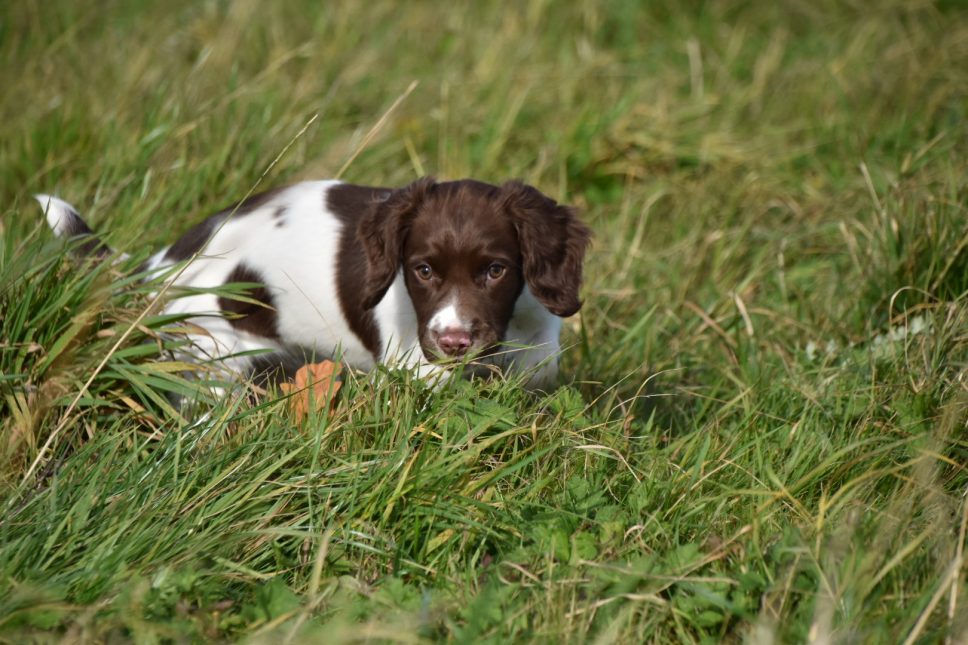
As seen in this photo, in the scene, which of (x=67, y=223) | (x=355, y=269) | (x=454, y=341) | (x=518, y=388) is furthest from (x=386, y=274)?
(x=67, y=223)

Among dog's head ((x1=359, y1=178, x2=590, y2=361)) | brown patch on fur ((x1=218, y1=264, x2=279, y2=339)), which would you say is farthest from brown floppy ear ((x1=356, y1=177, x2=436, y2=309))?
brown patch on fur ((x1=218, y1=264, x2=279, y2=339))

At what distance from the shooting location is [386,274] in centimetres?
344

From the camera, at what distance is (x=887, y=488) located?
298 centimetres

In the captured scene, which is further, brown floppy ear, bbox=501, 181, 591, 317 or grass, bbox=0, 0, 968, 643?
brown floppy ear, bbox=501, 181, 591, 317

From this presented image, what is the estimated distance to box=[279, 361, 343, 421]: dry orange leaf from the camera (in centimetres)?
302

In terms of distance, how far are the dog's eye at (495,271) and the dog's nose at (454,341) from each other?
307 mm

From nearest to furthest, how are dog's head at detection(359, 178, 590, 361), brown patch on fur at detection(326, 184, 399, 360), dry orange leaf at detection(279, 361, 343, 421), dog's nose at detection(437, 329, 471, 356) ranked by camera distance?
dry orange leaf at detection(279, 361, 343, 421) < dog's nose at detection(437, 329, 471, 356) < dog's head at detection(359, 178, 590, 361) < brown patch on fur at detection(326, 184, 399, 360)

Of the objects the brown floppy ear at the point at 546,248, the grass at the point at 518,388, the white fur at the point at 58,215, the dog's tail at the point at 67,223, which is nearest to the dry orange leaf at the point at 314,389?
the grass at the point at 518,388

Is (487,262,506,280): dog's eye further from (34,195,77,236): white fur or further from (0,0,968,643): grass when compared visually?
(34,195,77,236): white fur

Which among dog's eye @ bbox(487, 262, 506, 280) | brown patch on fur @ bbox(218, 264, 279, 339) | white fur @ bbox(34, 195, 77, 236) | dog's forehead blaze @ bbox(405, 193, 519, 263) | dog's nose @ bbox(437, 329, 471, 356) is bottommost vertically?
brown patch on fur @ bbox(218, 264, 279, 339)

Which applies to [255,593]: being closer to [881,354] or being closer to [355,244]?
[355,244]

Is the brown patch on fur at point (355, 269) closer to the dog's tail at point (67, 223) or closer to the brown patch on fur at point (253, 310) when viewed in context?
the brown patch on fur at point (253, 310)

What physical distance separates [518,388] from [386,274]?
617 millimetres

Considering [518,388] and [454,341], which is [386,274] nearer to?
[454,341]
